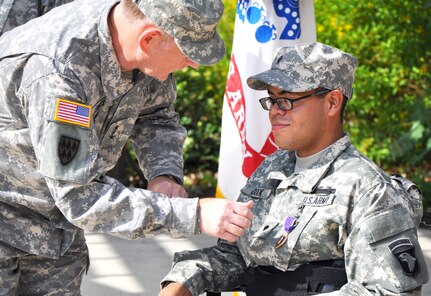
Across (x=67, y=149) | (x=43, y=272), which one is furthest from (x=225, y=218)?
(x=43, y=272)

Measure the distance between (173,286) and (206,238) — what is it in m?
2.91

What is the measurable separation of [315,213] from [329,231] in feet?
0.24

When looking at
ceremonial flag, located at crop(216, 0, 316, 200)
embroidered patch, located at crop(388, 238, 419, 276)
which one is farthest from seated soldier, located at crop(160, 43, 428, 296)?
ceremonial flag, located at crop(216, 0, 316, 200)

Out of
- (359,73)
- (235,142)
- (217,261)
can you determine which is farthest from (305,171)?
(359,73)

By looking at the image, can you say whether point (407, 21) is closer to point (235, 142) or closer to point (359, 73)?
point (359, 73)

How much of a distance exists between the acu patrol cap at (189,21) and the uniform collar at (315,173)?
0.64 m

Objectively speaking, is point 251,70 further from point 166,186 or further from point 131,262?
point 131,262

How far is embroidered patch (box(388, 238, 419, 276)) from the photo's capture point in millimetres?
3029

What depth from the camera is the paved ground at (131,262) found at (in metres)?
5.29

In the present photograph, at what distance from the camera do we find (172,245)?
6102 mm

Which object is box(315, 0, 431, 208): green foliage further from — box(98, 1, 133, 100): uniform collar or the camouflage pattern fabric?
box(98, 1, 133, 100): uniform collar

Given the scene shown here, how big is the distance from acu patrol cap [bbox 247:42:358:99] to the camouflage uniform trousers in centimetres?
80

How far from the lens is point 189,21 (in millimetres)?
2715

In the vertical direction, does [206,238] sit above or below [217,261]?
below
